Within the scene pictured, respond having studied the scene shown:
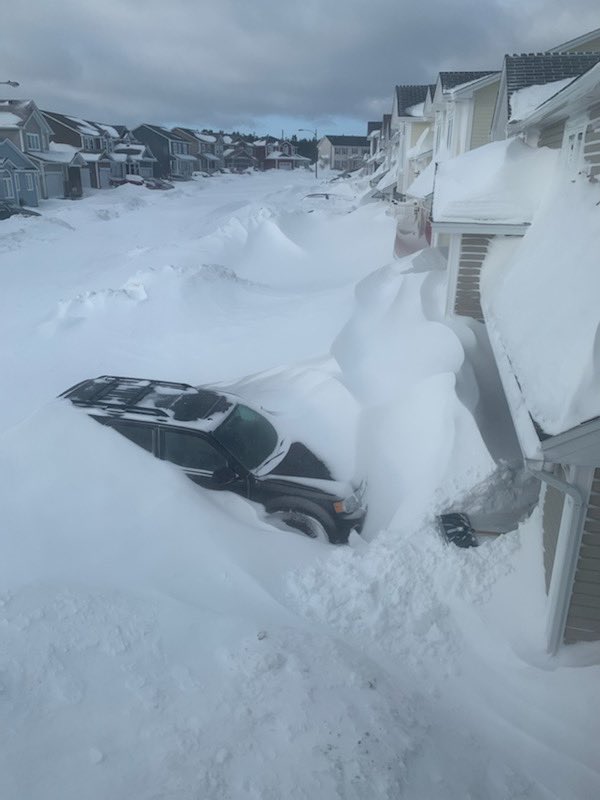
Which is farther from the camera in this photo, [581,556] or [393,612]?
[393,612]

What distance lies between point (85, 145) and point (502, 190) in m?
58.8

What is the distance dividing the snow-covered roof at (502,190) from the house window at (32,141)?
44.1m

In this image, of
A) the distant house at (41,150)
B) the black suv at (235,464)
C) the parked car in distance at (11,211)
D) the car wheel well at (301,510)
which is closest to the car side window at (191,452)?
the black suv at (235,464)

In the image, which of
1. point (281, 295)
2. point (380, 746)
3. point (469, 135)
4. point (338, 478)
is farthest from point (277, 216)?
point (380, 746)

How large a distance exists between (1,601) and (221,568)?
1771 mm

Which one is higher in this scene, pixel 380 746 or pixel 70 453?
pixel 70 453

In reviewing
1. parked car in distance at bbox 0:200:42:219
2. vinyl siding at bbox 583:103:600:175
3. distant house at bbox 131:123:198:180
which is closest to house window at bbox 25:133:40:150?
parked car in distance at bbox 0:200:42:219

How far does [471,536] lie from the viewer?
600 cm

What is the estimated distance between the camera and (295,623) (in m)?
4.94

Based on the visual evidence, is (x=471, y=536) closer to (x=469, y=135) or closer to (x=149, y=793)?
(x=149, y=793)

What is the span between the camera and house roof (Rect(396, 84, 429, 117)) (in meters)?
29.9

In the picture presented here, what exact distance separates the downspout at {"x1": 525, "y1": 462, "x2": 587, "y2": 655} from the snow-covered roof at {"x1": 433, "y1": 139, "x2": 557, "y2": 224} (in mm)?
5922

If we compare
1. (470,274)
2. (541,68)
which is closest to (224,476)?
(470,274)

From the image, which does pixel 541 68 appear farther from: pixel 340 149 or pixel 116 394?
pixel 340 149
